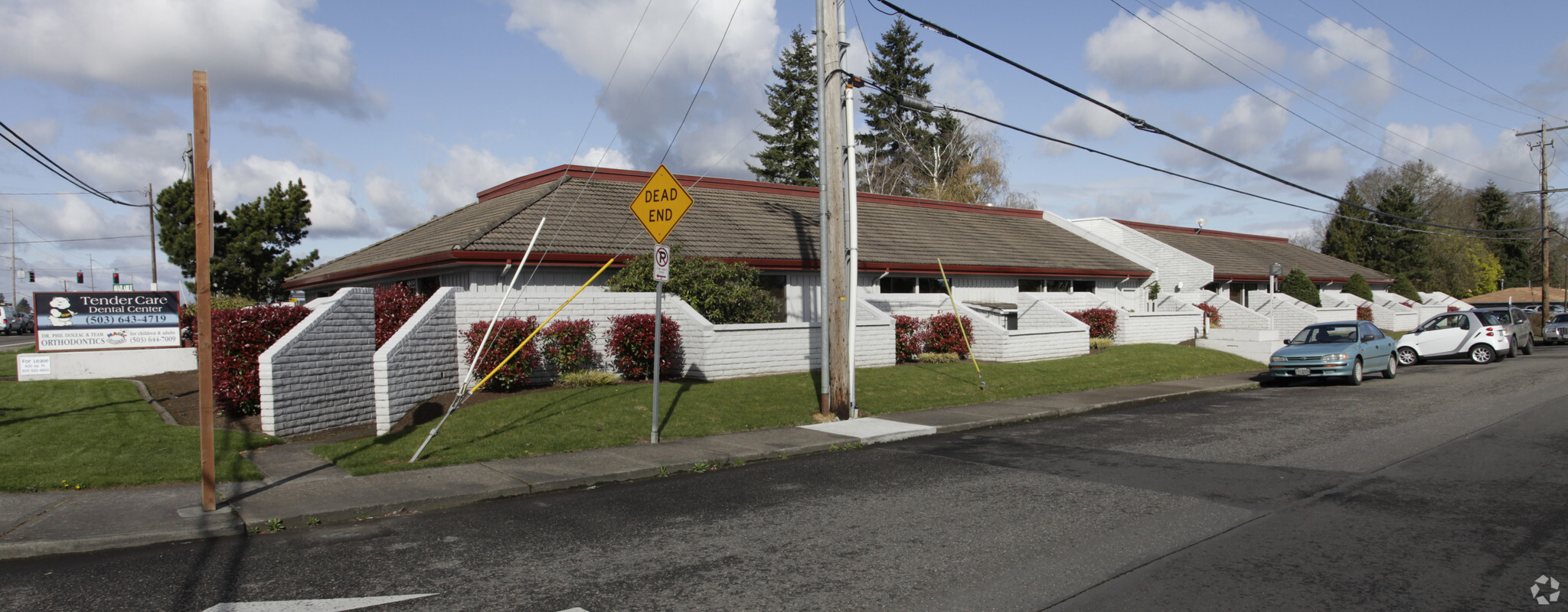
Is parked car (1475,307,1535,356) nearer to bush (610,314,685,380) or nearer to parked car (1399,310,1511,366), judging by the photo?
parked car (1399,310,1511,366)

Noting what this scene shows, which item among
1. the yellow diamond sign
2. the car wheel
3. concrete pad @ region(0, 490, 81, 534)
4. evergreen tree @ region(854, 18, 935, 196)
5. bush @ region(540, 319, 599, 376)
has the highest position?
evergreen tree @ region(854, 18, 935, 196)

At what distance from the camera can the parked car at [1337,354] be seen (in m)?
18.5

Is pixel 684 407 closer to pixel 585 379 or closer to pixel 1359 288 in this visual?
pixel 585 379

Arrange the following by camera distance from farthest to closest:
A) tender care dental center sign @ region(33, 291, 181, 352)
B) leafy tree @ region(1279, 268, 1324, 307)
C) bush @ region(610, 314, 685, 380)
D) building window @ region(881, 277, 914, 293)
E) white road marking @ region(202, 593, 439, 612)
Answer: leafy tree @ region(1279, 268, 1324, 307), building window @ region(881, 277, 914, 293), tender care dental center sign @ region(33, 291, 181, 352), bush @ region(610, 314, 685, 380), white road marking @ region(202, 593, 439, 612)

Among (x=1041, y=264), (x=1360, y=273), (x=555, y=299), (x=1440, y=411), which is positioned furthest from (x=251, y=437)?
(x=1360, y=273)

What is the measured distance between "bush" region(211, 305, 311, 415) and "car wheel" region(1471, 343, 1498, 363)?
29456mm

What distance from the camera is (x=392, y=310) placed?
14789mm

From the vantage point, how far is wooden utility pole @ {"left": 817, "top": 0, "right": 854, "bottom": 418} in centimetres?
1298

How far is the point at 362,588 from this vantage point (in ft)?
18.2

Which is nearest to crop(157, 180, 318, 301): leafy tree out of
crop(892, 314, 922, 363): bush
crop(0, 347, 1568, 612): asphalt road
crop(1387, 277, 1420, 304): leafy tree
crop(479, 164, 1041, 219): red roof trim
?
crop(479, 164, 1041, 219): red roof trim

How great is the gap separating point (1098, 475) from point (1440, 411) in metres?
8.56

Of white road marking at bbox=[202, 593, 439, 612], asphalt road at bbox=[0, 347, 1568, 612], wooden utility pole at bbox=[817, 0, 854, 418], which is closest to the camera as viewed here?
white road marking at bbox=[202, 593, 439, 612]

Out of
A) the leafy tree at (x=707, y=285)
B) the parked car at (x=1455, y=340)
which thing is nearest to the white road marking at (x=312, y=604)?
the leafy tree at (x=707, y=285)

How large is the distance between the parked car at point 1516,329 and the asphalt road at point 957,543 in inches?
768
